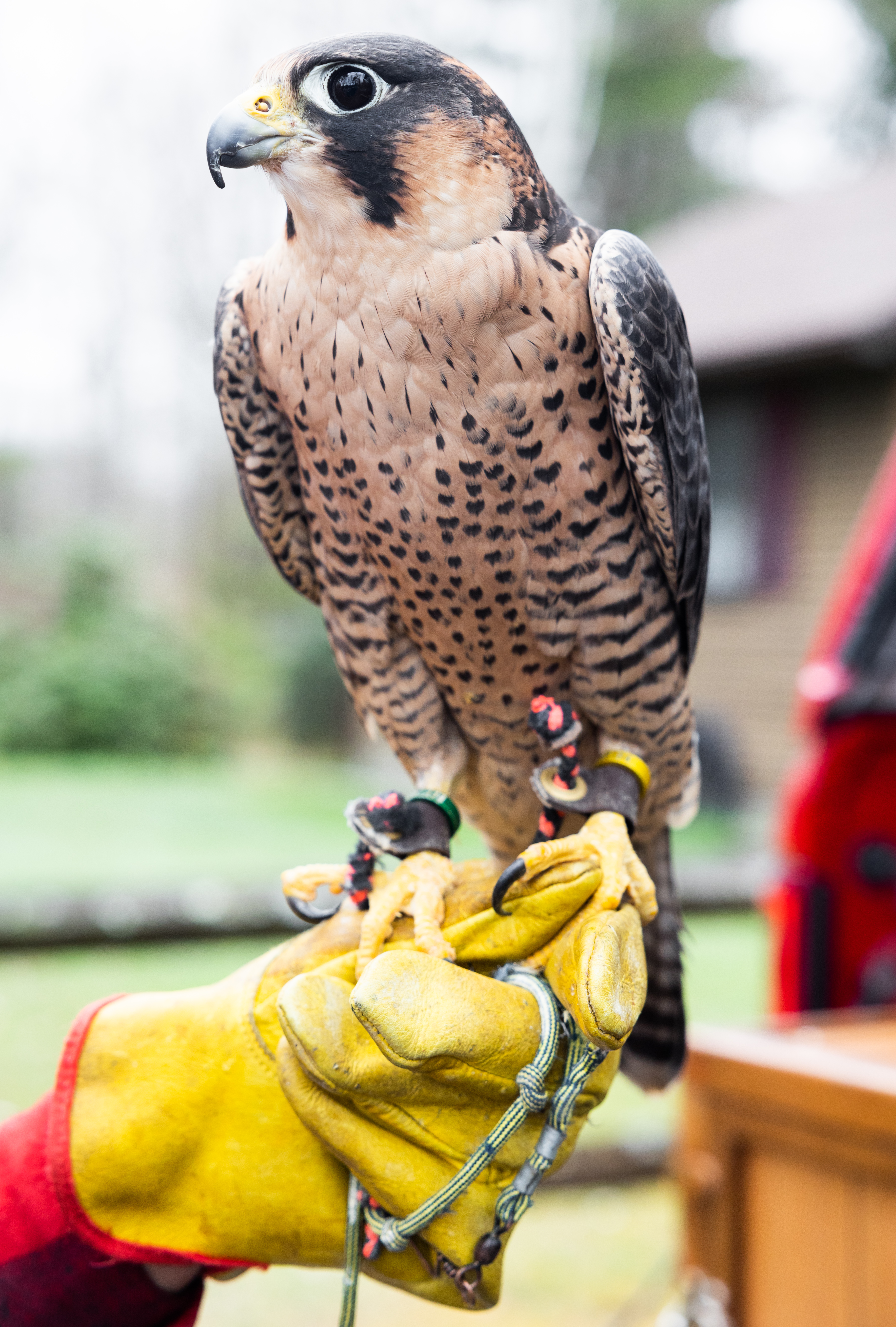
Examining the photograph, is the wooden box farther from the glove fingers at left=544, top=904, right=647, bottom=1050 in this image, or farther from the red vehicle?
the glove fingers at left=544, top=904, right=647, bottom=1050

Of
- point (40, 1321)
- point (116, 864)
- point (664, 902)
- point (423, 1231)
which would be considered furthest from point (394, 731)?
point (116, 864)

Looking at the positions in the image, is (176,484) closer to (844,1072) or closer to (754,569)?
(754,569)

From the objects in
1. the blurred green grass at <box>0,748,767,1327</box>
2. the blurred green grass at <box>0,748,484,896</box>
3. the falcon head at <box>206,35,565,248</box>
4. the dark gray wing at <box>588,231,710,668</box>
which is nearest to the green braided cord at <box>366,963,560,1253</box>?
the blurred green grass at <box>0,748,767,1327</box>

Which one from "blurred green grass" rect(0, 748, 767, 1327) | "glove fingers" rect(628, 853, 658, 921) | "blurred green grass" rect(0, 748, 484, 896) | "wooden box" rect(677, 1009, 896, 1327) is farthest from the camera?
"blurred green grass" rect(0, 748, 484, 896)

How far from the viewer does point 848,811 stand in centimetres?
235

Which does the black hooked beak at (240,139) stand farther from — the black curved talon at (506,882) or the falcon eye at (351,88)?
the black curved talon at (506,882)

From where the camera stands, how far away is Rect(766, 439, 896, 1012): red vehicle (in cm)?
222

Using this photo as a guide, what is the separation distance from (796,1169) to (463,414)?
1.62 m

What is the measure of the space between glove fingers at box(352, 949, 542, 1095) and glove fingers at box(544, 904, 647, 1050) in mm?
51

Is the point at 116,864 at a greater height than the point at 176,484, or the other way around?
the point at 176,484

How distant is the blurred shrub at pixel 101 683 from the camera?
13.3 metres

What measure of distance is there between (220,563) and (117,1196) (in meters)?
15.4

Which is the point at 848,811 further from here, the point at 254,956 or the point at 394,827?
the point at 254,956

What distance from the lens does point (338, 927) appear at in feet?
3.97
